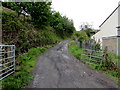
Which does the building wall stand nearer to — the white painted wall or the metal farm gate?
the white painted wall

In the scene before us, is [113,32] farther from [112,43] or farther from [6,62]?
[6,62]

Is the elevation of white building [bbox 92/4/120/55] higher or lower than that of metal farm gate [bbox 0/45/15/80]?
higher

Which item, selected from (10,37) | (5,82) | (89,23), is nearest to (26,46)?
(10,37)

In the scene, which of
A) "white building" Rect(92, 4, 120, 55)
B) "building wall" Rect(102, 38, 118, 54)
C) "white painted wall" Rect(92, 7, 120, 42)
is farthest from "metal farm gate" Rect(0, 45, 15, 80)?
"white painted wall" Rect(92, 7, 120, 42)

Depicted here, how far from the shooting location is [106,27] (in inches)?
631

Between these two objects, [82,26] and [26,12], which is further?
[82,26]

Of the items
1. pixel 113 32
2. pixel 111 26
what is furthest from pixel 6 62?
pixel 111 26

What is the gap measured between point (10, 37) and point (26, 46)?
5.69ft

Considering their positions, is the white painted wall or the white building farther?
the white painted wall

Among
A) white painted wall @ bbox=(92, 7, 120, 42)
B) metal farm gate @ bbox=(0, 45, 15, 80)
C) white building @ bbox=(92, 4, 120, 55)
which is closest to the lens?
metal farm gate @ bbox=(0, 45, 15, 80)

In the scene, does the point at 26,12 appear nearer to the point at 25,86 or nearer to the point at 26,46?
the point at 26,46

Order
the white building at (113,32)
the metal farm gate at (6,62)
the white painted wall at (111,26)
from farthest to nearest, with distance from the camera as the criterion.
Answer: the white painted wall at (111,26)
the white building at (113,32)
the metal farm gate at (6,62)

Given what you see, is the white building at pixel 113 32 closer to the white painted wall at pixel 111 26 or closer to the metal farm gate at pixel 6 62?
the white painted wall at pixel 111 26

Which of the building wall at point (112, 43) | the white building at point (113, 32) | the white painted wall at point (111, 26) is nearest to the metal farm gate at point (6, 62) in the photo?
the white building at point (113, 32)
